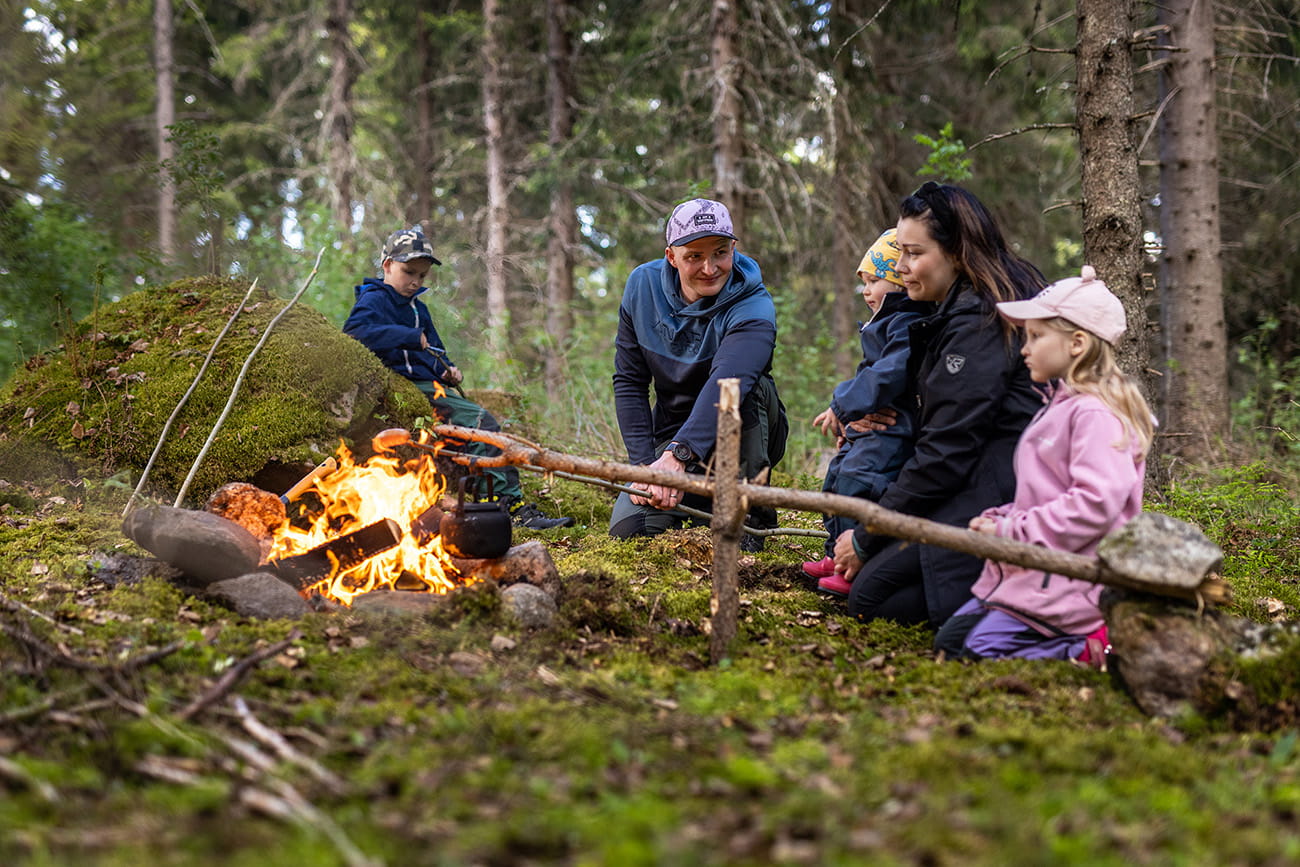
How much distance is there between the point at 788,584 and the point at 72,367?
16.5 feet

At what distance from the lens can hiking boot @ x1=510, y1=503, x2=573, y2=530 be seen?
673cm

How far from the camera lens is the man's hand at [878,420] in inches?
185

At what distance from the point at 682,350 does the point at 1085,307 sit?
272cm

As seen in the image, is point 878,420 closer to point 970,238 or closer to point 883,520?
point 970,238

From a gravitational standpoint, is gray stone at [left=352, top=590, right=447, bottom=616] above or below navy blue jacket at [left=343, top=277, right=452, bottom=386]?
below

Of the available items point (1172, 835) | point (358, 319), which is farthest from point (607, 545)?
point (1172, 835)

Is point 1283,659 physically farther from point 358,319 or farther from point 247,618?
point 358,319

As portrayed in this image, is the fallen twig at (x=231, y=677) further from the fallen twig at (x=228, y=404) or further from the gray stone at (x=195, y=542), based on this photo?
the fallen twig at (x=228, y=404)

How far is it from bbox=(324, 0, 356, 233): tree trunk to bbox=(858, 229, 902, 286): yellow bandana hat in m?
13.0

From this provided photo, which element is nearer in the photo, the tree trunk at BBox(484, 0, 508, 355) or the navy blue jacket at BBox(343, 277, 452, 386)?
the navy blue jacket at BBox(343, 277, 452, 386)

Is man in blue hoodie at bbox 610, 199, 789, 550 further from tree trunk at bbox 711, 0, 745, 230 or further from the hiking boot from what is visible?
tree trunk at bbox 711, 0, 745, 230

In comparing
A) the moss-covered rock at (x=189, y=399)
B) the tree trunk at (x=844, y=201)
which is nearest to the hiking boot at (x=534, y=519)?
Answer: the moss-covered rock at (x=189, y=399)

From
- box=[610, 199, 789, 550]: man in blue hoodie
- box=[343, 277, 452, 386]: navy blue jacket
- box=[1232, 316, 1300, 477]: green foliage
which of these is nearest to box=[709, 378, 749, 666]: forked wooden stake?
box=[610, 199, 789, 550]: man in blue hoodie

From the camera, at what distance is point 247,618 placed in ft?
13.0
